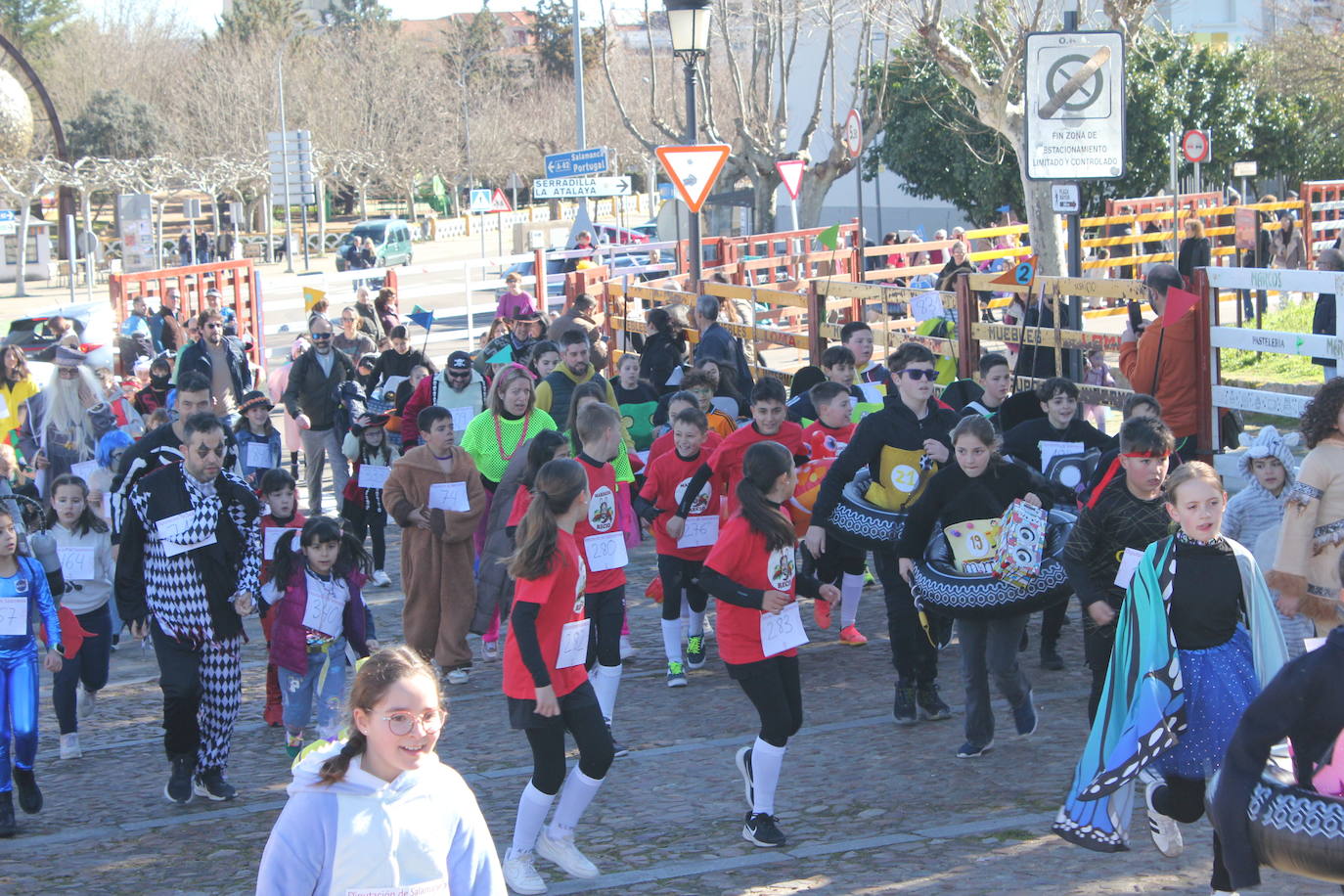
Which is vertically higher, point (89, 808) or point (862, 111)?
point (862, 111)

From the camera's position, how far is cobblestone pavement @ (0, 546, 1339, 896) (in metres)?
5.62

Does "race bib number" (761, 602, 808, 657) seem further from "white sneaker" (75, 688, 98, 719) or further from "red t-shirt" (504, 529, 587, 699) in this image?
"white sneaker" (75, 688, 98, 719)

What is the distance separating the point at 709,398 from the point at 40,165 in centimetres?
4132

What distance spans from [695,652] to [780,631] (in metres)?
2.97

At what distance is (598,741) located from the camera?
18.4ft

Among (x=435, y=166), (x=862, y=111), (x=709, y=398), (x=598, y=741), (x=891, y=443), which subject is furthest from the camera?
(x=435, y=166)

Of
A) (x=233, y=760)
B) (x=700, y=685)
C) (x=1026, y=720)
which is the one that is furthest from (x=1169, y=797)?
(x=233, y=760)

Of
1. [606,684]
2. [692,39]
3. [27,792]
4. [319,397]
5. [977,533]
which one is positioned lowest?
[27,792]

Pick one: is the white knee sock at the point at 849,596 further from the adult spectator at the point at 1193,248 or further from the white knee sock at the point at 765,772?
the adult spectator at the point at 1193,248

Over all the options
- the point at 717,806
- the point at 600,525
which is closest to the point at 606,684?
the point at 600,525

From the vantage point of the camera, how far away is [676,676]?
27.7 ft

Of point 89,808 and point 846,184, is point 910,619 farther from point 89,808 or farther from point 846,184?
point 846,184

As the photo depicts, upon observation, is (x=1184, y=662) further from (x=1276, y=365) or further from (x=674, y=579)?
(x=1276, y=365)

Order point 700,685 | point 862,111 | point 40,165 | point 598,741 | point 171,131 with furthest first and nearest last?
point 171,131 → point 40,165 → point 862,111 → point 700,685 → point 598,741
